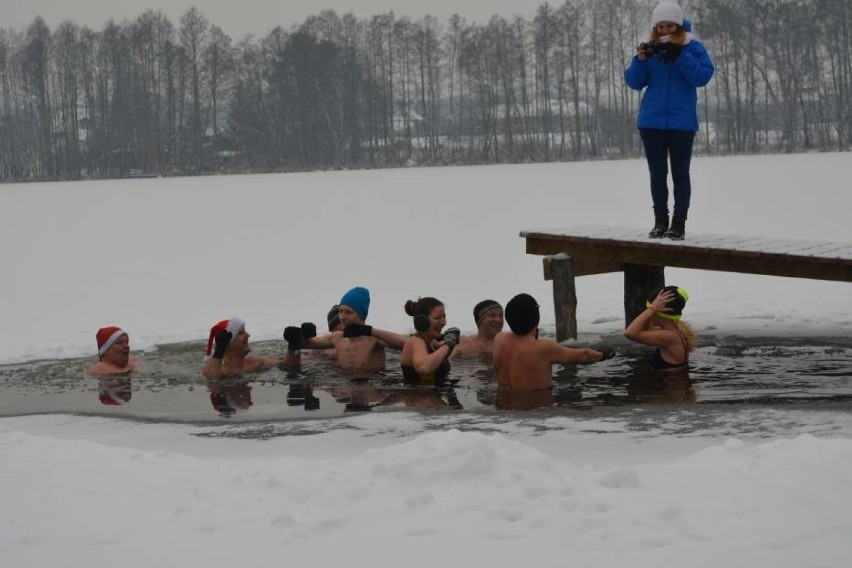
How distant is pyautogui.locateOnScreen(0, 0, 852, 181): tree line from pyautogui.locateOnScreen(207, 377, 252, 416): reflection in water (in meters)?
67.3

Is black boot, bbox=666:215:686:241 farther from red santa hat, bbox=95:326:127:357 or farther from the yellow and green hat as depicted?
red santa hat, bbox=95:326:127:357

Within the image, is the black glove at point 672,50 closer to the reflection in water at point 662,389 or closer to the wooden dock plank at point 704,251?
the wooden dock plank at point 704,251

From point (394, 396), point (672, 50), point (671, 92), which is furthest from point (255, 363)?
point (672, 50)

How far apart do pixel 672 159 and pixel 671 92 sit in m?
0.51

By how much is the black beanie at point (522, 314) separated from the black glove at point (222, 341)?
82.9 inches

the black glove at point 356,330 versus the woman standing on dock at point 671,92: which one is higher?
the woman standing on dock at point 671,92

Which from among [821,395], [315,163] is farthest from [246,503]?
[315,163]

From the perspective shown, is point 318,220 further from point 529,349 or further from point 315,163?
point 315,163

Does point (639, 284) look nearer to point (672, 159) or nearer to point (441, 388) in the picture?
point (672, 159)

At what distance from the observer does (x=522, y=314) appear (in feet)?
23.1

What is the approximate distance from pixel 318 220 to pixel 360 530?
74.0ft

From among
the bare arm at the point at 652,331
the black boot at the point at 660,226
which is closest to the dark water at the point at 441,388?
the bare arm at the point at 652,331

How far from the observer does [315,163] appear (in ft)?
271

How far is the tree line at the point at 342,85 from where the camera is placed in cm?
7794
